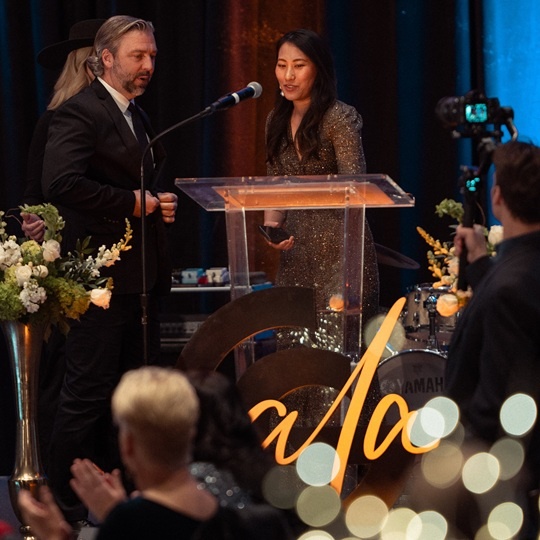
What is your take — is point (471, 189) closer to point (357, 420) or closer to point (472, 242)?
point (472, 242)

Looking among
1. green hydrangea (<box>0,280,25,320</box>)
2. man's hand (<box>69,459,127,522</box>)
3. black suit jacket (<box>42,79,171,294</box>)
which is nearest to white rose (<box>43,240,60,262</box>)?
green hydrangea (<box>0,280,25,320</box>)

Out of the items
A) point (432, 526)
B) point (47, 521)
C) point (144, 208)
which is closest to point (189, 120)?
point (144, 208)

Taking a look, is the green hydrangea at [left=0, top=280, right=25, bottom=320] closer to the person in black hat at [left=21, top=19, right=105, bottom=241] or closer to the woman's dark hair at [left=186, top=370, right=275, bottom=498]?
the person in black hat at [left=21, top=19, right=105, bottom=241]

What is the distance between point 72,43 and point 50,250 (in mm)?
1333

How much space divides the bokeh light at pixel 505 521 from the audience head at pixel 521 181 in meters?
0.72

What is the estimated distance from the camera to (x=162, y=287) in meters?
4.80

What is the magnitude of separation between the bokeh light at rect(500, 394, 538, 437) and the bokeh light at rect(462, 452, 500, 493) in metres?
0.09

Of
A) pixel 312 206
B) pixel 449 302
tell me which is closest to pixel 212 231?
pixel 312 206

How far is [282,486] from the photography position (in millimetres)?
3512

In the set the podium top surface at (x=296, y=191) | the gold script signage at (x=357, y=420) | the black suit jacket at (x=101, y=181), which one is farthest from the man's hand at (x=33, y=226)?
the gold script signage at (x=357, y=420)

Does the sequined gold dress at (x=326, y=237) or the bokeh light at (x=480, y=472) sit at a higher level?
the sequined gold dress at (x=326, y=237)

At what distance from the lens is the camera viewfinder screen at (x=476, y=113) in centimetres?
338

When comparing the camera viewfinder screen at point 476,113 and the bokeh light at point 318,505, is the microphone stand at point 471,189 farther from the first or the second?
the bokeh light at point 318,505

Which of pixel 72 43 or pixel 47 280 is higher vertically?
pixel 72 43
